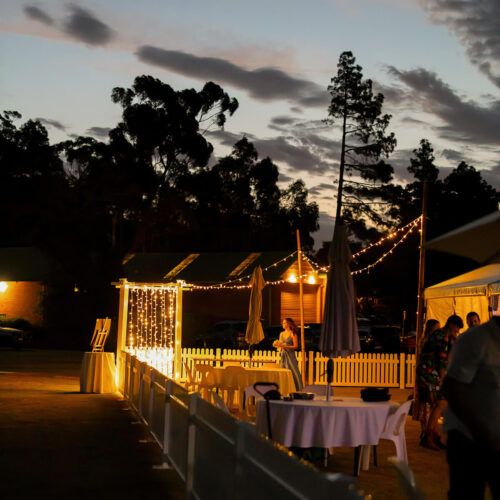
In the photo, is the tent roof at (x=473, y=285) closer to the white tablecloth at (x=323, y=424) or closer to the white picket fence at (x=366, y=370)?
the white picket fence at (x=366, y=370)

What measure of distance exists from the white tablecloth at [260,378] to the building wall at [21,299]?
3665cm

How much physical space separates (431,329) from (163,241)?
5688 cm

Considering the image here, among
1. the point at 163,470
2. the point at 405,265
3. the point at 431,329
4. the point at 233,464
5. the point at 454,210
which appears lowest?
the point at 163,470

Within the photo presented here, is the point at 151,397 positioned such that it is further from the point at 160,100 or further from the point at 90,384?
the point at 160,100

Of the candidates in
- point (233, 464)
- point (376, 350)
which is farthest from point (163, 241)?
point (233, 464)

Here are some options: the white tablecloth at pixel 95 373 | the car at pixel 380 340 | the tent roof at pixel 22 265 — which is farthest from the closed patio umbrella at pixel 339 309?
the tent roof at pixel 22 265

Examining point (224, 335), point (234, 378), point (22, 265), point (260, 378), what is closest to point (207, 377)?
point (234, 378)

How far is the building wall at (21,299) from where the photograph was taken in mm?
52094

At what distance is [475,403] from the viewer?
16.6 feet

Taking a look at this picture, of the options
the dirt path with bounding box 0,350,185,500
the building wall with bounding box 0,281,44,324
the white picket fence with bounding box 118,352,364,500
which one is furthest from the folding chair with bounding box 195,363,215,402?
the building wall with bounding box 0,281,44,324

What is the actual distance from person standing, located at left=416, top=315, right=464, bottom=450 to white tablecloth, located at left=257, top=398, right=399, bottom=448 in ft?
9.40

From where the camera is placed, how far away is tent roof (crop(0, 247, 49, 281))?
5253cm

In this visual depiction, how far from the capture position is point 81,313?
4612cm

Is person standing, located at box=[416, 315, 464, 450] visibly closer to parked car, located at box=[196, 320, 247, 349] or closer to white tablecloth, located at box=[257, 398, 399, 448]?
white tablecloth, located at box=[257, 398, 399, 448]
